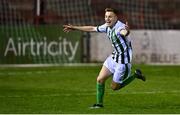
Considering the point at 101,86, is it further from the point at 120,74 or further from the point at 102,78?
the point at 120,74

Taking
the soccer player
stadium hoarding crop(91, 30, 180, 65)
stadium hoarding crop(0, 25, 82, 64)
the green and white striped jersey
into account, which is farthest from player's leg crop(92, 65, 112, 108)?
stadium hoarding crop(91, 30, 180, 65)

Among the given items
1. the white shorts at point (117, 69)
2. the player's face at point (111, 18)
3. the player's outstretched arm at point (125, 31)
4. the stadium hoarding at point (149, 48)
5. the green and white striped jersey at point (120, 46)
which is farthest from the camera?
the stadium hoarding at point (149, 48)

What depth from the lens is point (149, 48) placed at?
2717 centimetres

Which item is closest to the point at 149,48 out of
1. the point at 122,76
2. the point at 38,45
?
the point at 38,45

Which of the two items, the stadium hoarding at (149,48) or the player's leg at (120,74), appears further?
the stadium hoarding at (149,48)

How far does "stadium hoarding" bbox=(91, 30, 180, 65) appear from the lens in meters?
27.1

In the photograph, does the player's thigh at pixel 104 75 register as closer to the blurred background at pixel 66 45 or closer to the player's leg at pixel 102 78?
the player's leg at pixel 102 78

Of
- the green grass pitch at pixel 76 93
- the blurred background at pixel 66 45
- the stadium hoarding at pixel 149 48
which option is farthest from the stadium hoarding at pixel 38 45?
the green grass pitch at pixel 76 93

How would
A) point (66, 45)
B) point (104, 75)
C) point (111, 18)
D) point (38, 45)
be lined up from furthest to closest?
point (66, 45) < point (38, 45) < point (104, 75) < point (111, 18)

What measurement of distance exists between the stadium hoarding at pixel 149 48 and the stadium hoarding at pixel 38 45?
92cm

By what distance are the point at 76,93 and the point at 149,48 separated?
11.8 metres

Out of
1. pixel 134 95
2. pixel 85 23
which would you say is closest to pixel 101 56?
pixel 85 23

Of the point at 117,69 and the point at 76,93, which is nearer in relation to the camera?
the point at 117,69

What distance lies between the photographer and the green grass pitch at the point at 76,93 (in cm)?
1247
